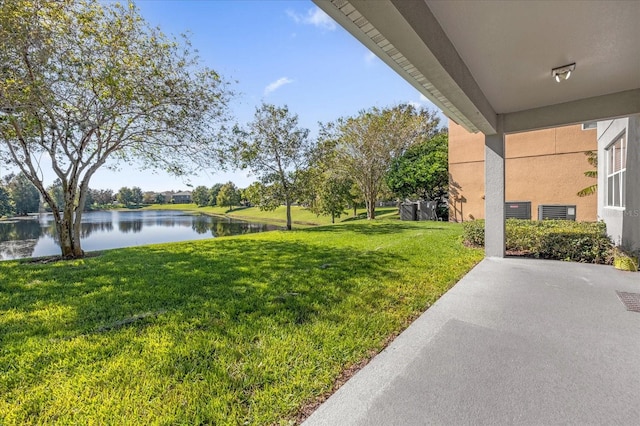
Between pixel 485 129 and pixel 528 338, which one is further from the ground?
pixel 485 129

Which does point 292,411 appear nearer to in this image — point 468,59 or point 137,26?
point 468,59

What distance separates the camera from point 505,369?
2.05 meters

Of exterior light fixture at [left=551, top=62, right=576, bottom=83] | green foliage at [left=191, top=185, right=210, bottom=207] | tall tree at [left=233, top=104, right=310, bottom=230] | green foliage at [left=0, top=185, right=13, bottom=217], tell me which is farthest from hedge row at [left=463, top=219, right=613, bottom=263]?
green foliage at [left=191, top=185, right=210, bottom=207]

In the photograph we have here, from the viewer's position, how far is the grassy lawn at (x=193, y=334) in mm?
1665

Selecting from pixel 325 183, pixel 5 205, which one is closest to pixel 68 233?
pixel 325 183

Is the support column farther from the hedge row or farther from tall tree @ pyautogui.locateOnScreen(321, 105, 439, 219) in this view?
tall tree @ pyautogui.locateOnScreen(321, 105, 439, 219)

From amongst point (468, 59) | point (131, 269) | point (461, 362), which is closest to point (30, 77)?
point (131, 269)

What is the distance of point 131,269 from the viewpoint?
500 centimetres

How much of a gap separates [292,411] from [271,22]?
6134 mm

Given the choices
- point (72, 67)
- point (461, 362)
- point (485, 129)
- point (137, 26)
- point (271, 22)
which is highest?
point (137, 26)

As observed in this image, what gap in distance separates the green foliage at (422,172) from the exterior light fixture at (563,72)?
36.3ft

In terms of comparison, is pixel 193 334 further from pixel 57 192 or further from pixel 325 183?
pixel 325 183

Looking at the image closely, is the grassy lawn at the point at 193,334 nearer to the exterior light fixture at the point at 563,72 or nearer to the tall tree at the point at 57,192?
the tall tree at the point at 57,192

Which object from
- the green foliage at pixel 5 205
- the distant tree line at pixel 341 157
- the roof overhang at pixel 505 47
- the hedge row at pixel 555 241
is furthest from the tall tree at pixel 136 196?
the roof overhang at pixel 505 47
